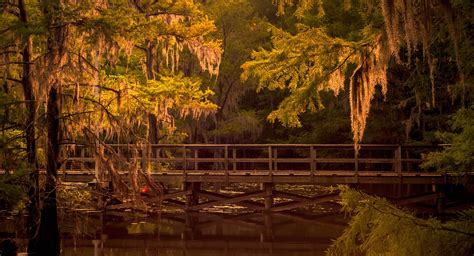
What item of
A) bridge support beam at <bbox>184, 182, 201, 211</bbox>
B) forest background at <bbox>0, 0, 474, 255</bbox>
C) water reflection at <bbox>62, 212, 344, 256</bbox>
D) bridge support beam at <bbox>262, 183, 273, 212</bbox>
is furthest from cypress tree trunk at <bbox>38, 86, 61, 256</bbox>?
bridge support beam at <bbox>262, 183, 273, 212</bbox>

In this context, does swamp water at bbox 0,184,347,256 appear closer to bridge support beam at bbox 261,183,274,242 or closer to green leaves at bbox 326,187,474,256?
bridge support beam at bbox 261,183,274,242

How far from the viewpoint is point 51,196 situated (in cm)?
1187

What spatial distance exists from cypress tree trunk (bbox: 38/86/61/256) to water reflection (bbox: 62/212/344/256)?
5.62 feet

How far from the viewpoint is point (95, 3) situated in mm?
12445

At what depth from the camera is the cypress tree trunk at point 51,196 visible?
38.7 feet

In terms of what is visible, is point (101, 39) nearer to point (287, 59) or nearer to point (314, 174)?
point (287, 59)

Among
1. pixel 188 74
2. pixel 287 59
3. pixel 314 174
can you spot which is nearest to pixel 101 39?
pixel 287 59

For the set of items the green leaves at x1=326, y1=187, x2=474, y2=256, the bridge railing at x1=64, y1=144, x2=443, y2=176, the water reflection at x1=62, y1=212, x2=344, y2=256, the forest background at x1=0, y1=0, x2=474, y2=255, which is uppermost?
the forest background at x1=0, y1=0, x2=474, y2=255

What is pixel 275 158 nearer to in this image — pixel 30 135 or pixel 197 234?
pixel 197 234

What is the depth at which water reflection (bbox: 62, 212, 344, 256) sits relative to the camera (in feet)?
53.9

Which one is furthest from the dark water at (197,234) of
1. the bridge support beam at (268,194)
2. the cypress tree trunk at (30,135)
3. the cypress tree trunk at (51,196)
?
the cypress tree trunk at (30,135)

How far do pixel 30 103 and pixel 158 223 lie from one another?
398 inches

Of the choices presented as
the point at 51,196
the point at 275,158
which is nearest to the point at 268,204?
the point at 275,158

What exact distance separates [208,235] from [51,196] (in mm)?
7924
